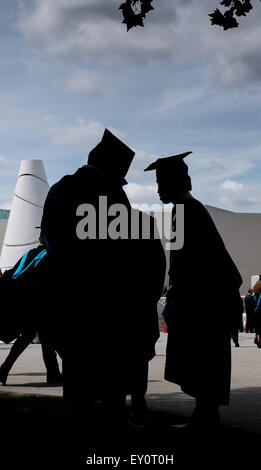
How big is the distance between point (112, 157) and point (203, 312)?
4.91ft

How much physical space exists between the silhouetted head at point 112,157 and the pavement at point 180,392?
214 cm

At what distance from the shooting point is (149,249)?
4156mm

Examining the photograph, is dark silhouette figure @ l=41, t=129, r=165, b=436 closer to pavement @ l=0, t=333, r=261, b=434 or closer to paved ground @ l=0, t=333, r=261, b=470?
paved ground @ l=0, t=333, r=261, b=470

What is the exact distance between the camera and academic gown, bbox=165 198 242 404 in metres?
5.03

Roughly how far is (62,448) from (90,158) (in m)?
1.63

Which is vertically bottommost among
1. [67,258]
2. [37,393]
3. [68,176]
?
[37,393]

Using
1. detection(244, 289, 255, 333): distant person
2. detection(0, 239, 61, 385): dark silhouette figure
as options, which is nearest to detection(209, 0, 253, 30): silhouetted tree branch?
detection(0, 239, 61, 385): dark silhouette figure

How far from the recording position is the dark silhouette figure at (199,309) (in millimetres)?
5023

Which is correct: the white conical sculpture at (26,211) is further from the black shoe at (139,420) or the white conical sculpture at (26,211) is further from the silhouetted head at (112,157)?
the silhouetted head at (112,157)

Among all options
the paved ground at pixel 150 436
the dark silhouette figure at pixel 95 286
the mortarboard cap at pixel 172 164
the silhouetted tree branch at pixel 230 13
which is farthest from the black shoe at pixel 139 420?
the silhouetted tree branch at pixel 230 13
